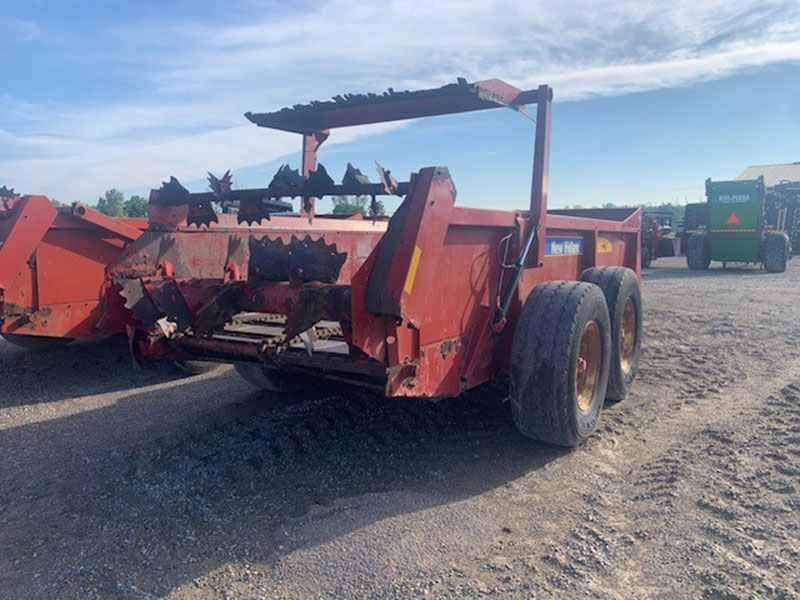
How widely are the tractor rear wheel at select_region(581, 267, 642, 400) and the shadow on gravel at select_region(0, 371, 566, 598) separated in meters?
0.92

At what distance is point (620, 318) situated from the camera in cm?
487

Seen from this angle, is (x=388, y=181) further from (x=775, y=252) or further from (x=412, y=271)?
(x=775, y=252)

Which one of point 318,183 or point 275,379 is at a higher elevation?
point 318,183

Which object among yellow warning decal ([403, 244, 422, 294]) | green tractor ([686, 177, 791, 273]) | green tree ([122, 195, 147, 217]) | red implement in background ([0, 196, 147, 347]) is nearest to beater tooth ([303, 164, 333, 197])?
yellow warning decal ([403, 244, 422, 294])

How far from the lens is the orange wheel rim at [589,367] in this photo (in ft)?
13.8

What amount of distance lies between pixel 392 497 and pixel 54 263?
437 cm

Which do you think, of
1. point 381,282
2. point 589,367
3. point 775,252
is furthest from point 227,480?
point 775,252

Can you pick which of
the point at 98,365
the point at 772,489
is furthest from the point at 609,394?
the point at 98,365

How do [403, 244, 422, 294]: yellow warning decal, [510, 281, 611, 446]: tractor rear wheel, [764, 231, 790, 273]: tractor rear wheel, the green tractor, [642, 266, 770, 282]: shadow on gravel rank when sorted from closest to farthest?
1. [403, 244, 422, 294]: yellow warning decal
2. [510, 281, 611, 446]: tractor rear wheel
3. [642, 266, 770, 282]: shadow on gravel
4. [764, 231, 790, 273]: tractor rear wheel
5. the green tractor

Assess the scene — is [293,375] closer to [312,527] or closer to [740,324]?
[312,527]

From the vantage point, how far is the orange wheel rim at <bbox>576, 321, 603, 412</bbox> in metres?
4.21

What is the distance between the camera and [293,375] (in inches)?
200

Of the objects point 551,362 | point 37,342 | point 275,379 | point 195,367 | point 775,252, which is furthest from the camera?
point 775,252

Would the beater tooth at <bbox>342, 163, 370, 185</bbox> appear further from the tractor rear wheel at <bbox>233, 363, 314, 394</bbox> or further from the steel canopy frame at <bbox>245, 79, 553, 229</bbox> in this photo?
the tractor rear wheel at <bbox>233, 363, 314, 394</bbox>
